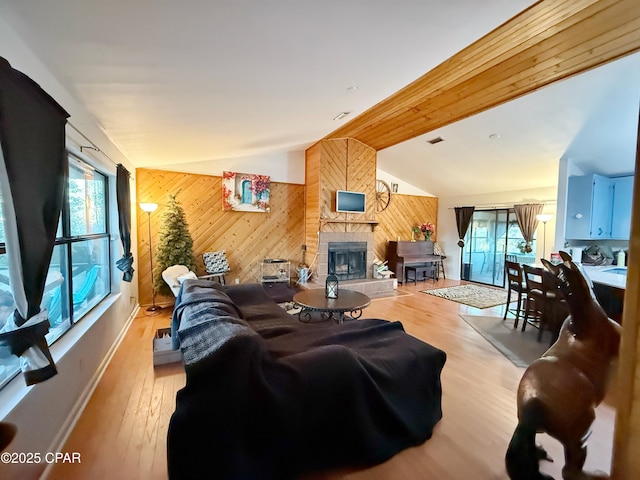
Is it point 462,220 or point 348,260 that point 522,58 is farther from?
point 462,220

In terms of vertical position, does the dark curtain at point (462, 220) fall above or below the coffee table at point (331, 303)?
above

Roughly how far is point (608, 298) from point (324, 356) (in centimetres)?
407

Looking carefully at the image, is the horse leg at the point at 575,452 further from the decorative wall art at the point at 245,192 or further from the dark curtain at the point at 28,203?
the decorative wall art at the point at 245,192

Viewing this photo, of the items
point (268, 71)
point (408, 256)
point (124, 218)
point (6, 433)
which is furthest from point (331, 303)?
point (408, 256)

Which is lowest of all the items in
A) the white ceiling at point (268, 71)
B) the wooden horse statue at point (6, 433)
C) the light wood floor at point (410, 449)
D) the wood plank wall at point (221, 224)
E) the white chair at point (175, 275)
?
the light wood floor at point (410, 449)

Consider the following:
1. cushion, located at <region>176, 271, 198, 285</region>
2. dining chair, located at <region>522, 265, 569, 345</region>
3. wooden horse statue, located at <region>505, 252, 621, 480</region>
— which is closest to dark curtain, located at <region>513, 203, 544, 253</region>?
dining chair, located at <region>522, 265, 569, 345</region>

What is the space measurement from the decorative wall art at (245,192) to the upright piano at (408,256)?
3.55m

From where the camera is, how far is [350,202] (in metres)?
5.92

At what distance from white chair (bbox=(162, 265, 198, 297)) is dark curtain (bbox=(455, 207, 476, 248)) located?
6692mm

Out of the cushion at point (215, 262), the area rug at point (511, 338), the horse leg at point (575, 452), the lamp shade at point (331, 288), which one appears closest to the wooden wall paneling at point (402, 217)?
the area rug at point (511, 338)

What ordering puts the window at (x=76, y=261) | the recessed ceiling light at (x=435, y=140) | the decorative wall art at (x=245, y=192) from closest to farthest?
the window at (x=76, y=261) < the recessed ceiling light at (x=435, y=140) < the decorative wall art at (x=245, y=192)

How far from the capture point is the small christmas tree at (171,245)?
15.2ft

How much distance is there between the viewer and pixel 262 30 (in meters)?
1.62

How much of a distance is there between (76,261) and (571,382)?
3769 mm
